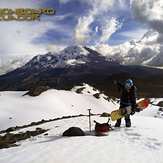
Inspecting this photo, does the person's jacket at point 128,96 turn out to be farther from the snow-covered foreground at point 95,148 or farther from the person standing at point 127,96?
the snow-covered foreground at point 95,148

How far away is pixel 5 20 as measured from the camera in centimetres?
4056

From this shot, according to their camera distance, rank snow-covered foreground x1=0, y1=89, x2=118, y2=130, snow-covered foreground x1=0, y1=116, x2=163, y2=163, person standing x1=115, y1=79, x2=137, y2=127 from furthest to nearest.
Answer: snow-covered foreground x1=0, y1=89, x2=118, y2=130 < person standing x1=115, y1=79, x2=137, y2=127 < snow-covered foreground x1=0, y1=116, x2=163, y2=163

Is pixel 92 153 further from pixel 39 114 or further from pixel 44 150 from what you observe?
pixel 39 114

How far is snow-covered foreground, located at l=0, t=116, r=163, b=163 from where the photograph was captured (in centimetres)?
1291

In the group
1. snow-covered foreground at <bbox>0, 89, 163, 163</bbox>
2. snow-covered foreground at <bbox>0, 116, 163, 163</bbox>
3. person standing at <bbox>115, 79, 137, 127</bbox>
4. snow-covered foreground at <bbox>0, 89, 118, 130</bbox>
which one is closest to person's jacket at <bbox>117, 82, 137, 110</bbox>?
person standing at <bbox>115, 79, 137, 127</bbox>

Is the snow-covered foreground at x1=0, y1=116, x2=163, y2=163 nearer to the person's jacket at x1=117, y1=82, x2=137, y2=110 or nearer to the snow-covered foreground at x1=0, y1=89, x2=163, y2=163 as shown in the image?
the snow-covered foreground at x1=0, y1=89, x2=163, y2=163

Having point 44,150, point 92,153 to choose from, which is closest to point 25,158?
point 44,150

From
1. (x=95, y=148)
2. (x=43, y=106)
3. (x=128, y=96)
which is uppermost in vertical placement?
(x=128, y=96)

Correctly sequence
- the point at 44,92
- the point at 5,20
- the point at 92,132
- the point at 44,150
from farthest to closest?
the point at 44,92
the point at 5,20
the point at 92,132
the point at 44,150

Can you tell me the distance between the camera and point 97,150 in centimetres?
1402

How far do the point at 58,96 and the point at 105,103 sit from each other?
10.5 metres
